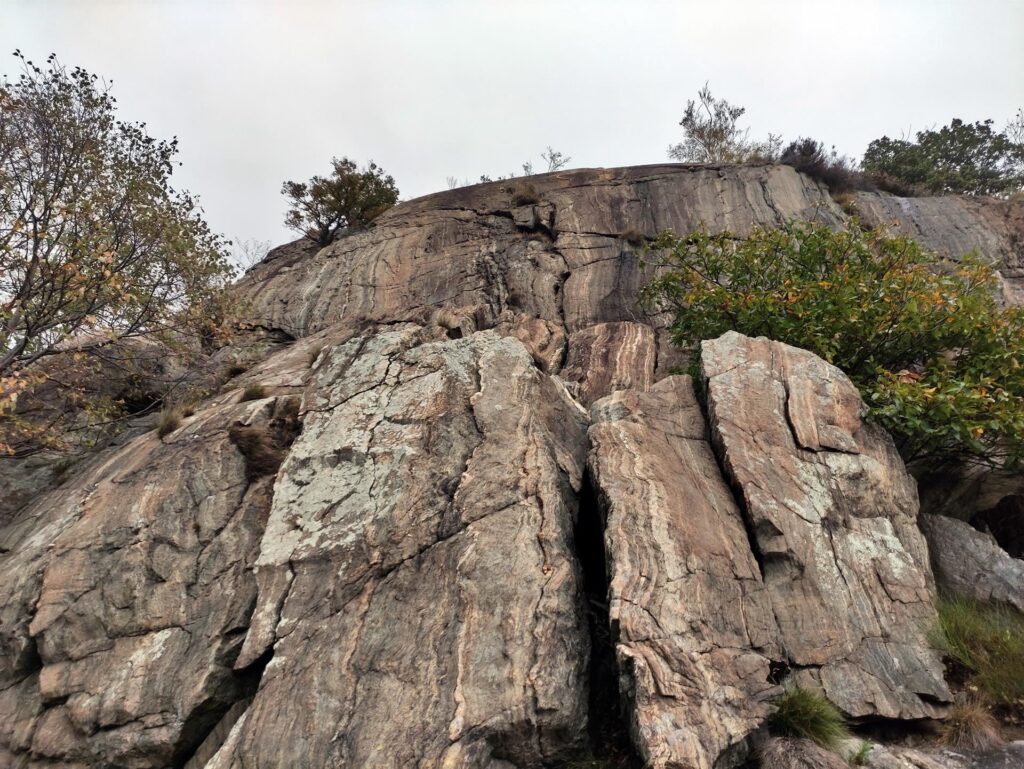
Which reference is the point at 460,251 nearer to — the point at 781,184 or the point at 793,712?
the point at 781,184

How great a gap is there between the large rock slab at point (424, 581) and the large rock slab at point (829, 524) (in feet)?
8.66

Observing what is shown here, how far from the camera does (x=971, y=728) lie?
602cm

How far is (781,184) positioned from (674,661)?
801 inches

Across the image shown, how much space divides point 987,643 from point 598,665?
4790 millimetres

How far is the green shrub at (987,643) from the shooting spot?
6383 millimetres

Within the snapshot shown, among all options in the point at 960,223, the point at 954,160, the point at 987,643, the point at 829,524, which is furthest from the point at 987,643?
the point at 954,160

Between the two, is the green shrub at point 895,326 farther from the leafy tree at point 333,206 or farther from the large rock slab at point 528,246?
the leafy tree at point 333,206

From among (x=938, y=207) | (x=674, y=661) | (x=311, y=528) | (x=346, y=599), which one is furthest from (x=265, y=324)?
(x=938, y=207)

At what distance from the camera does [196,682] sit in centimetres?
735

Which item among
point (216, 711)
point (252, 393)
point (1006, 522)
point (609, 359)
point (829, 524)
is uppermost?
point (609, 359)

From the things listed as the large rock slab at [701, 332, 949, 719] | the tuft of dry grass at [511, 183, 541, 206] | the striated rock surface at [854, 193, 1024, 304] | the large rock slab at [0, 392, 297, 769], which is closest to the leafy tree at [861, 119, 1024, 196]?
the striated rock surface at [854, 193, 1024, 304]

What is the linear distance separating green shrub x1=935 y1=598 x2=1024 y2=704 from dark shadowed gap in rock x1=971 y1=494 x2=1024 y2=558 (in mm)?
3343

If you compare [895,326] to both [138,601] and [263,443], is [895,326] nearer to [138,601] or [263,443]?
[263,443]

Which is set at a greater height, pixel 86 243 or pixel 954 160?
pixel 954 160
